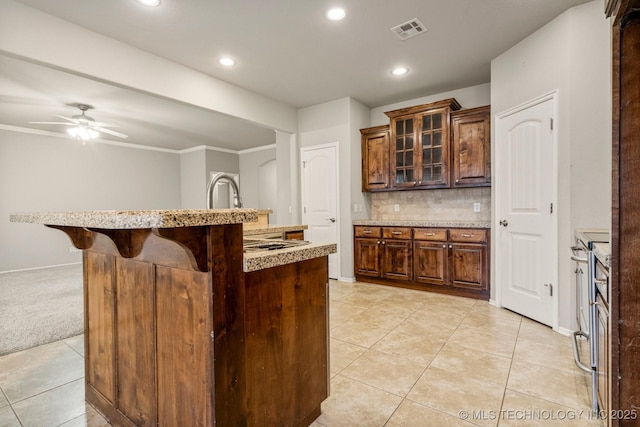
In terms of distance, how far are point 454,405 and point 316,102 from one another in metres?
4.25

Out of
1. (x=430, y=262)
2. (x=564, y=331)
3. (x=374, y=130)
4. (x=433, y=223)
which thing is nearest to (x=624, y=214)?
(x=564, y=331)

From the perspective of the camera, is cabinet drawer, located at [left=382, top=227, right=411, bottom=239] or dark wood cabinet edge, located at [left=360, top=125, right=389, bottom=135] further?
dark wood cabinet edge, located at [left=360, top=125, right=389, bottom=135]

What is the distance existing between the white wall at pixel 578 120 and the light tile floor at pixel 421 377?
0.73m

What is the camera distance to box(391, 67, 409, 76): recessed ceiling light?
143 inches

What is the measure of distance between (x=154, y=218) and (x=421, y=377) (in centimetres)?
192

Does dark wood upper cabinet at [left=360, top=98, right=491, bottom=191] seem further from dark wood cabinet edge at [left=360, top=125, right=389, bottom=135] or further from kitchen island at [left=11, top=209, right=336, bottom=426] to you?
kitchen island at [left=11, top=209, right=336, bottom=426]

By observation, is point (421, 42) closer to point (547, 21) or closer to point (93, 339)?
point (547, 21)

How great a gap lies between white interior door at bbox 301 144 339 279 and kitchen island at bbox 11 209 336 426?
123 inches

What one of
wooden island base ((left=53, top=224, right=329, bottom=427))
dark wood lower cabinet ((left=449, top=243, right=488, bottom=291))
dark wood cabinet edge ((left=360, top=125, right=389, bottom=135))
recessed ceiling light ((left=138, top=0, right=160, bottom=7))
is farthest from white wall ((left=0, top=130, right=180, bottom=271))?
dark wood lower cabinet ((left=449, top=243, right=488, bottom=291))

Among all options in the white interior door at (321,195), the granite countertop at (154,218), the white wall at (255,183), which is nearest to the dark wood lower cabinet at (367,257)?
the white interior door at (321,195)

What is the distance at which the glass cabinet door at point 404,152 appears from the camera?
4.29 meters

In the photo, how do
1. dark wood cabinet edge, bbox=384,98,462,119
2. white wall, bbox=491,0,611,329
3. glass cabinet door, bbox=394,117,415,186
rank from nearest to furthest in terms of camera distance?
1. white wall, bbox=491,0,611,329
2. dark wood cabinet edge, bbox=384,98,462,119
3. glass cabinet door, bbox=394,117,415,186

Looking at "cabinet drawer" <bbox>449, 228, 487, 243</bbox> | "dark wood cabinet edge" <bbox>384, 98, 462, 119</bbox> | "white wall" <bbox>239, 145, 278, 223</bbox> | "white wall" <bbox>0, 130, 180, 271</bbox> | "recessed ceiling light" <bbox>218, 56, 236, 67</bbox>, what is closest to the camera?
"recessed ceiling light" <bbox>218, 56, 236, 67</bbox>

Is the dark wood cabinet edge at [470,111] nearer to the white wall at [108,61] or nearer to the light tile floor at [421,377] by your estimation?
the light tile floor at [421,377]
